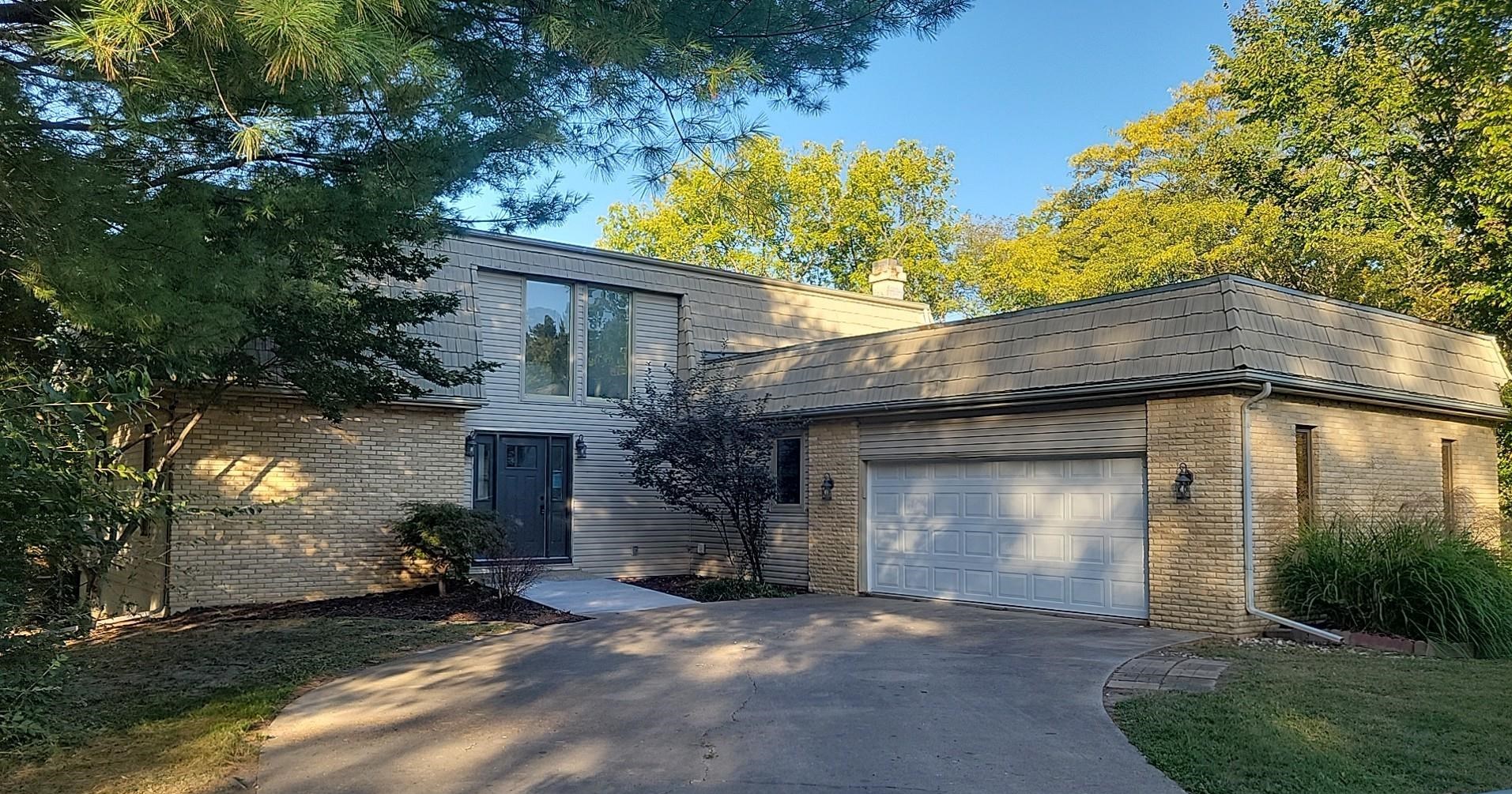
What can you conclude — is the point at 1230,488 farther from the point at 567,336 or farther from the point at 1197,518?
the point at 567,336

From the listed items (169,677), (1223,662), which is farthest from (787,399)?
(169,677)

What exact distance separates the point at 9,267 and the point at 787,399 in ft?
34.3

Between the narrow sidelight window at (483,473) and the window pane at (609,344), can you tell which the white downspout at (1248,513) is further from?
the narrow sidelight window at (483,473)

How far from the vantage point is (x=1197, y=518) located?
1032 centimetres

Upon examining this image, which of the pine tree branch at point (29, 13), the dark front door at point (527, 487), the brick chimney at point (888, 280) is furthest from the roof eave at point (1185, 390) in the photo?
the pine tree branch at point (29, 13)

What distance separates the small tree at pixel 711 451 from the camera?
1388 centimetres

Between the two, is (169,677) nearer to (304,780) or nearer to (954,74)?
(304,780)

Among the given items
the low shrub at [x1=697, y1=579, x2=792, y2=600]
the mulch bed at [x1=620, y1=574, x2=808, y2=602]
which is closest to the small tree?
the low shrub at [x1=697, y1=579, x2=792, y2=600]

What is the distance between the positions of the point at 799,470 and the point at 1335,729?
936 cm

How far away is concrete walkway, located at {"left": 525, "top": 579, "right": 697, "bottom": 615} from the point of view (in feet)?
41.7

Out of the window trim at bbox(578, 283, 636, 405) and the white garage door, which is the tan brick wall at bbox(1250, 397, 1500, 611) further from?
the window trim at bbox(578, 283, 636, 405)

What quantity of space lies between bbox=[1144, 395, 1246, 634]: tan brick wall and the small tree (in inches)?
210

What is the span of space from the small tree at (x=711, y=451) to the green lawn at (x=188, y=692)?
3686mm

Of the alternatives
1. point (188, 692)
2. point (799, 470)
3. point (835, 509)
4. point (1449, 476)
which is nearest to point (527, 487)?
point (799, 470)
